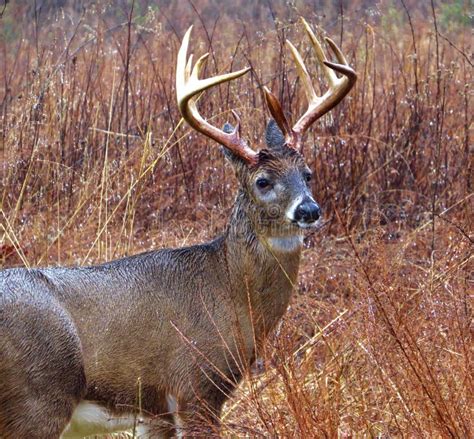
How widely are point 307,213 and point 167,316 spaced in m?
0.75

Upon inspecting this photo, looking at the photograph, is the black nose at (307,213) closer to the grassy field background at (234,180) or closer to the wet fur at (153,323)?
the wet fur at (153,323)

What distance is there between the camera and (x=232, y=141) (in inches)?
216

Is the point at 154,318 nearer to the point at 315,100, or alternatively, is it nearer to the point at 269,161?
the point at 269,161

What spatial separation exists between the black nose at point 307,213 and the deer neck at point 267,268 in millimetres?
253

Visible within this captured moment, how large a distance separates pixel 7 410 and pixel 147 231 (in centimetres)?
332

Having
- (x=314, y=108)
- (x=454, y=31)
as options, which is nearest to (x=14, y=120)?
(x=314, y=108)

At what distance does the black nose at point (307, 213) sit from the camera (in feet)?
17.0

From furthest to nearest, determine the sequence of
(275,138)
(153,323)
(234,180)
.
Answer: (234,180), (275,138), (153,323)

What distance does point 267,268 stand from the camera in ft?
18.0

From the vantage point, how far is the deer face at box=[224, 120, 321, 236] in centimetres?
541

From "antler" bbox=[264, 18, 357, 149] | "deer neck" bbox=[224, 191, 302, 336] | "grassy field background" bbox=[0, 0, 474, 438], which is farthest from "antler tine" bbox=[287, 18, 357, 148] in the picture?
"grassy field background" bbox=[0, 0, 474, 438]

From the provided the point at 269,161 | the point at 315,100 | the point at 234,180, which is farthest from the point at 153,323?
the point at 234,180

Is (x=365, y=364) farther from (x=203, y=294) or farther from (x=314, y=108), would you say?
(x=314, y=108)

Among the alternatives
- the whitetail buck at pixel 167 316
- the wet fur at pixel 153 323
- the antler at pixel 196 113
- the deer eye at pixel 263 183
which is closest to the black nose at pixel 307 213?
the whitetail buck at pixel 167 316
